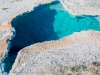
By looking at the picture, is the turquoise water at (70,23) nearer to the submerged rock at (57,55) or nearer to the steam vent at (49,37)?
the steam vent at (49,37)

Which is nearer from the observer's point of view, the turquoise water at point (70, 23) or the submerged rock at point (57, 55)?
the submerged rock at point (57, 55)

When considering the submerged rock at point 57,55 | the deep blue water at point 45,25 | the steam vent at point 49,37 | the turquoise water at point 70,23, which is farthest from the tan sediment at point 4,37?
the turquoise water at point 70,23

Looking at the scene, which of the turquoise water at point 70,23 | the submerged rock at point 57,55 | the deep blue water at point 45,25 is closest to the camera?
the submerged rock at point 57,55

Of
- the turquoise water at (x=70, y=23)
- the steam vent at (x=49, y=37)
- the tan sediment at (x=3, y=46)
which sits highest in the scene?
the tan sediment at (x=3, y=46)

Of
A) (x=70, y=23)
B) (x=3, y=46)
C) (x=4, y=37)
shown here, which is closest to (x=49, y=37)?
(x=70, y=23)

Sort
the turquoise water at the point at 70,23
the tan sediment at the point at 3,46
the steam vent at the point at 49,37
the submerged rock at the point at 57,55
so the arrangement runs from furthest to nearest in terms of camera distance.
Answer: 1. the turquoise water at the point at 70,23
2. the tan sediment at the point at 3,46
3. the steam vent at the point at 49,37
4. the submerged rock at the point at 57,55

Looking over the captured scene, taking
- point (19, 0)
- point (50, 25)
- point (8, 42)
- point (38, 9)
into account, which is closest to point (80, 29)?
point (50, 25)

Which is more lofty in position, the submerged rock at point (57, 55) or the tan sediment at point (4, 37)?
the tan sediment at point (4, 37)

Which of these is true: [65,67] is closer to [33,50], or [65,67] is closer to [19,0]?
[33,50]
